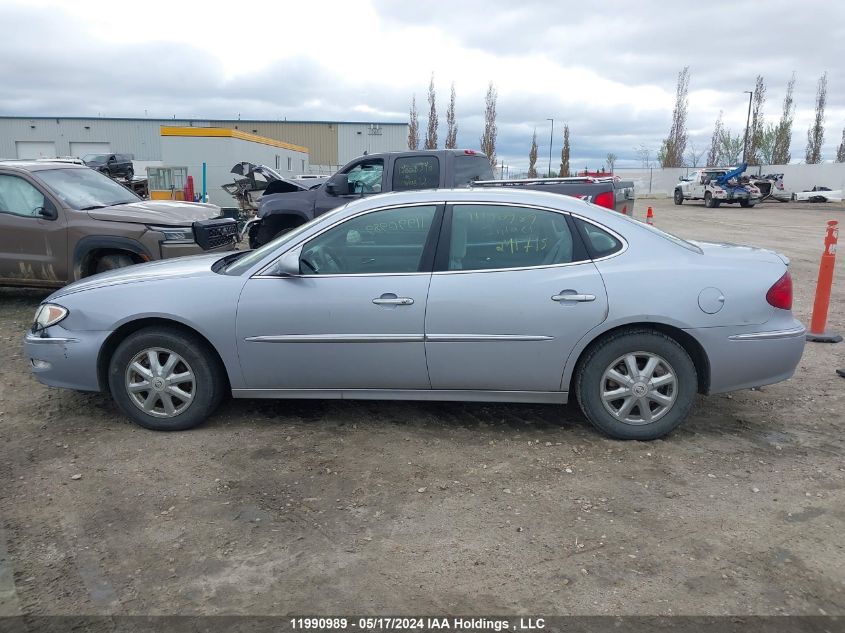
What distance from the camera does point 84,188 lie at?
8.16 meters

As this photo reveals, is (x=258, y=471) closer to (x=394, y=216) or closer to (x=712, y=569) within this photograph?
(x=394, y=216)

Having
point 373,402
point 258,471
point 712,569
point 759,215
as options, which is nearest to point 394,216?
point 373,402

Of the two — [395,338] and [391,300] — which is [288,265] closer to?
[391,300]

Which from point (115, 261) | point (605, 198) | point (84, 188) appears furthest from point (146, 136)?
point (605, 198)

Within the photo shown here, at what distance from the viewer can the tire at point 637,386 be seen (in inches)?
160

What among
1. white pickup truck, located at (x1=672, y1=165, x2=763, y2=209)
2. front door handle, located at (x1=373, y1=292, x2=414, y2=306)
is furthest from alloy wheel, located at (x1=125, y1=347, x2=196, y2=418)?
white pickup truck, located at (x1=672, y1=165, x2=763, y2=209)

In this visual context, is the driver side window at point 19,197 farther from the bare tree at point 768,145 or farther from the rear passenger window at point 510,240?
the bare tree at point 768,145

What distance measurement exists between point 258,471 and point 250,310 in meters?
1.01

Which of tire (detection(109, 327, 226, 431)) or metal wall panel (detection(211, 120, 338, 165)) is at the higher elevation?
metal wall panel (detection(211, 120, 338, 165))

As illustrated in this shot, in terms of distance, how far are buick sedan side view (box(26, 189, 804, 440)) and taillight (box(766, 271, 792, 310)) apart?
11mm

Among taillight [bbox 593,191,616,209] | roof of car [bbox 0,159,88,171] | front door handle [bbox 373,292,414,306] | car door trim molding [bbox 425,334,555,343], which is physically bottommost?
car door trim molding [bbox 425,334,555,343]

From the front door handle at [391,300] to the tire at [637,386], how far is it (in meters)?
1.14

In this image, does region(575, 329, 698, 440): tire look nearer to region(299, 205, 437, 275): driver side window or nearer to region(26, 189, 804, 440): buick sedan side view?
region(26, 189, 804, 440): buick sedan side view

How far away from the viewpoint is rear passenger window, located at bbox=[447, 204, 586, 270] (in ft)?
13.8
